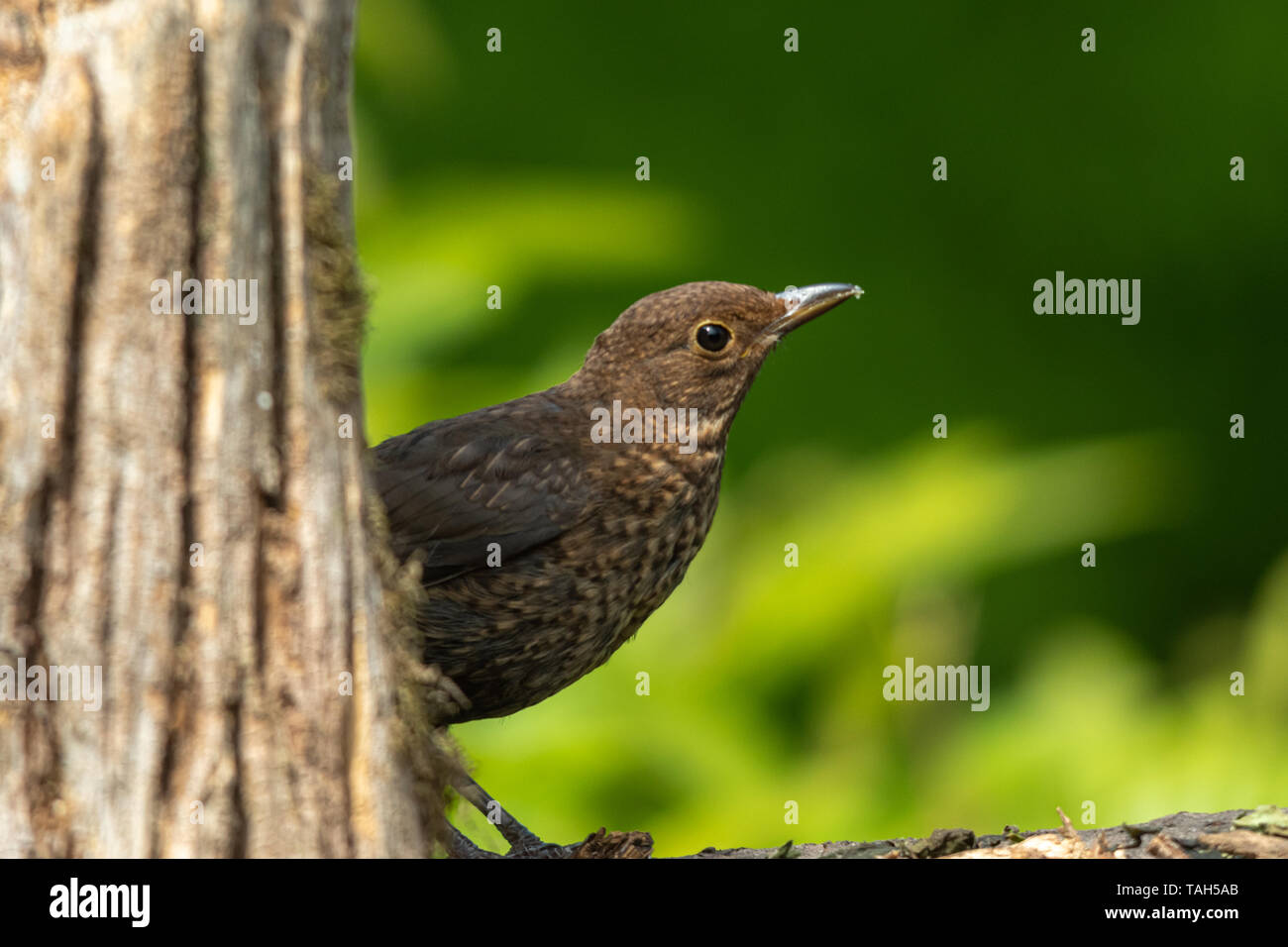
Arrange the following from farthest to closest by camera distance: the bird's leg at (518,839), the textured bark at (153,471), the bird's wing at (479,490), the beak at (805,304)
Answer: the beak at (805,304) < the bird's wing at (479,490) < the bird's leg at (518,839) < the textured bark at (153,471)

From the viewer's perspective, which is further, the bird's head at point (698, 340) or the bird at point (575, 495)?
the bird's head at point (698, 340)

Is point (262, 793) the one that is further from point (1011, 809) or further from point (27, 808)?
point (1011, 809)

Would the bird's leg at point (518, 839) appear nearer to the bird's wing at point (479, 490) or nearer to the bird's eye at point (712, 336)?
the bird's wing at point (479, 490)

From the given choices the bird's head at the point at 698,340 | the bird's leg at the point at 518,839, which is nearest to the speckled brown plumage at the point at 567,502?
the bird's head at the point at 698,340

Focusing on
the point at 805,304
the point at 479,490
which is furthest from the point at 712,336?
the point at 479,490

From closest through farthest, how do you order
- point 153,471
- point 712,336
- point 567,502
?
point 153,471, point 567,502, point 712,336

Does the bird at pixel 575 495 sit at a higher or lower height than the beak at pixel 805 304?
lower

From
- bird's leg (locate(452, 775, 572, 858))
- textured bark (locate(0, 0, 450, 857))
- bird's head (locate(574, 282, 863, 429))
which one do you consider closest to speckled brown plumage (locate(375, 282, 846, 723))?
bird's head (locate(574, 282, 863, 429))

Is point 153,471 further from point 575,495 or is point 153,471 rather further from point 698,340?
point 698,340

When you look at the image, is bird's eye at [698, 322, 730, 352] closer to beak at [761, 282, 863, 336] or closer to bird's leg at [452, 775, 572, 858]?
beak at [761, 282, 863, 336]
